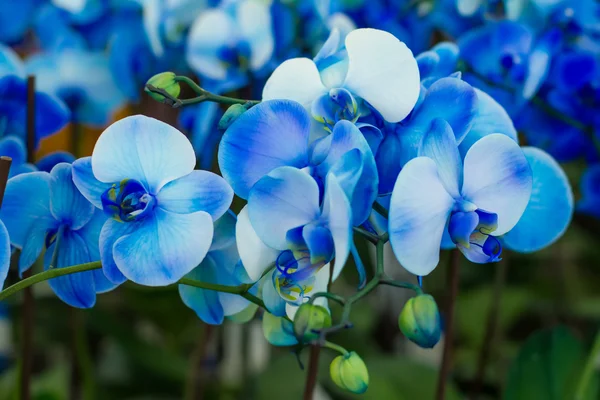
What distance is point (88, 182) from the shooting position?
262 millimetres

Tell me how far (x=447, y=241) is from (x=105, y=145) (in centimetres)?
13

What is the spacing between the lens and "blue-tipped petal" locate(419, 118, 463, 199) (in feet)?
0.82

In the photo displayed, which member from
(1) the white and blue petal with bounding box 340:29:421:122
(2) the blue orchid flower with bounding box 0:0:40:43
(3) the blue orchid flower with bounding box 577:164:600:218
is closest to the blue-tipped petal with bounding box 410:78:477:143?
(1) the white and blue petal with bounding box 340:29:421:122

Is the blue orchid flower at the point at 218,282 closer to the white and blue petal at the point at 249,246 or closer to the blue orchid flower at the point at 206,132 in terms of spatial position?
the white and blue petal at the point at 249,246

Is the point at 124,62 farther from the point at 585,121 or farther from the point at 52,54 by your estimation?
the point at 585,121

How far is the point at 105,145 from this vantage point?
0.82 feet

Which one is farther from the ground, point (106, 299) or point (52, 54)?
point (52, 54)

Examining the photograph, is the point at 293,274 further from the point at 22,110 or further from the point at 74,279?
the point at 22,110

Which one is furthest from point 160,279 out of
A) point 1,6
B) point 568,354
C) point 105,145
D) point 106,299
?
point 106,299

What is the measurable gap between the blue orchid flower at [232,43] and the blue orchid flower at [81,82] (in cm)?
9

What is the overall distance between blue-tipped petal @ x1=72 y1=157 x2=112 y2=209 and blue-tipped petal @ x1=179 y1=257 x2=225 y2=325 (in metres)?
0.05

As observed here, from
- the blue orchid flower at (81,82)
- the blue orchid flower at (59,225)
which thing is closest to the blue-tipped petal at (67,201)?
the blue orchid flower at (59,225)

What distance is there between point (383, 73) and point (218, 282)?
10cm

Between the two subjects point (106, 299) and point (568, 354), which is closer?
point (568, 354)
